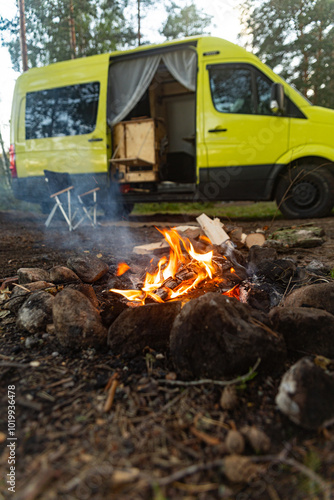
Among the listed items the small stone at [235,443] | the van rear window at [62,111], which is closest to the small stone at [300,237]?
the small stone at [235,443]

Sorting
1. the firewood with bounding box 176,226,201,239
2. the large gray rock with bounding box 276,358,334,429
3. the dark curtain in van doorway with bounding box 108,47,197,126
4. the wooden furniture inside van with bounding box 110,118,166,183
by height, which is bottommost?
the large gray rock with bounding box 276,358,334,429

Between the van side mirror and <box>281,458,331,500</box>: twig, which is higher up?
the van side mirror

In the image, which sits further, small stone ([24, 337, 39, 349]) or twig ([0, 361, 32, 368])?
small stone ([24, 337, 39, 349])

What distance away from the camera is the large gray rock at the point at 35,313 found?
Result: 1973mm

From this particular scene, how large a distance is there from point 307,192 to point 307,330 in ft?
16.8

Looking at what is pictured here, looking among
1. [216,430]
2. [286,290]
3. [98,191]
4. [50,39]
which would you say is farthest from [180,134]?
[50,39]

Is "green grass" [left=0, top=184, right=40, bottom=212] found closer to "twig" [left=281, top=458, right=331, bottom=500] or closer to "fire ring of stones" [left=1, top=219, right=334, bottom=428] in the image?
"fire ring of stones" [left=1, top=219, right=334, bottom=428]

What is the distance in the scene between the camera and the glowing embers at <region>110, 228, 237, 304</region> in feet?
7.28

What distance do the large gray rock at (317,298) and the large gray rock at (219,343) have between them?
1.61 feet

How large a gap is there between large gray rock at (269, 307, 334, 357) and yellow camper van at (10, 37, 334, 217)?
4597 millimetres

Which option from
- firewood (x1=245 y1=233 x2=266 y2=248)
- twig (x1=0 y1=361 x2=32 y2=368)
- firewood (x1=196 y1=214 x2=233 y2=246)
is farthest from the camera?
firewood (x1=245 y1=233 x2=266 y2=248)

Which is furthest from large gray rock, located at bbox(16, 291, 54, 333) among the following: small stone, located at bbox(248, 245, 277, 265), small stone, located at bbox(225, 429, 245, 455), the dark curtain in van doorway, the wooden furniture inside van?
the dark curtain in van doorway

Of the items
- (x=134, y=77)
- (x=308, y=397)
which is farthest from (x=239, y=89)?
(x=308, y=397)

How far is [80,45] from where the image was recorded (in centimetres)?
1691
